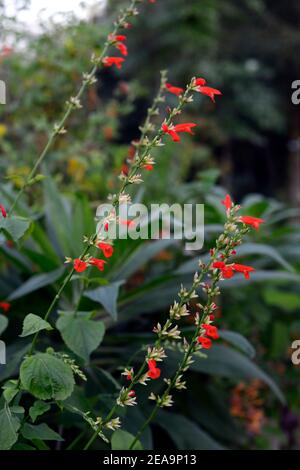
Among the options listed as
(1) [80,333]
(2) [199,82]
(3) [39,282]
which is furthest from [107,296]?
(2) [199,82]

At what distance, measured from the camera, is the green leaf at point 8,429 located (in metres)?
1.06

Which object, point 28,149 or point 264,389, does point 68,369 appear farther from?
point 28,149

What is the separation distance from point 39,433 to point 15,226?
0.39m

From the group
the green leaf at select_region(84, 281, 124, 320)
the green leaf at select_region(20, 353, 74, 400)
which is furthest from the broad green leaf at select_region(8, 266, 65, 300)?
the green leaf at select_region(20, 353, 74, 400)

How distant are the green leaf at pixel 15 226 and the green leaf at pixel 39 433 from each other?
1.17 feet

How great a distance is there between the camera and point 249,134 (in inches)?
413

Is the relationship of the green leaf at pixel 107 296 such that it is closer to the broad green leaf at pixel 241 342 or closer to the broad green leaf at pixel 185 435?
the broad green leaf at pixel 241 342

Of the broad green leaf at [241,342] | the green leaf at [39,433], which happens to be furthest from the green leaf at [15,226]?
the broad green leaf at [241,342]

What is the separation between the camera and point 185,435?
182cm

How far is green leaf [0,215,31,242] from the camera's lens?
3.81 feet

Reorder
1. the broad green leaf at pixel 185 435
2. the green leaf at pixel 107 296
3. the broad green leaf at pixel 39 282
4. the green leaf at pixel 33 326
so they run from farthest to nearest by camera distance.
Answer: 1. the broad green leaf at pixel 185 435
2. the broad green leaf at pixel 39 282
3. the green leaf at pixel 107 296
4. the green leaf at pixel 33 326

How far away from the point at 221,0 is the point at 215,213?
8.60m

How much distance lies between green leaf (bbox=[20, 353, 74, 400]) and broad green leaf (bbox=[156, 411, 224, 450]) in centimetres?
79
